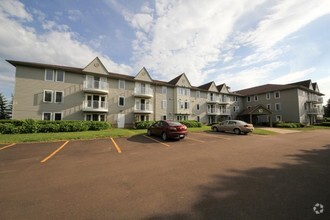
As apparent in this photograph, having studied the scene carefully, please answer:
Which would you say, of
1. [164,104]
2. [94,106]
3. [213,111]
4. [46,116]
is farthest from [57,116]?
[213,111]

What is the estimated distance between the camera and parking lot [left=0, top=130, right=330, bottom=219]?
2.97 m

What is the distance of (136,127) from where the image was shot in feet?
70.9

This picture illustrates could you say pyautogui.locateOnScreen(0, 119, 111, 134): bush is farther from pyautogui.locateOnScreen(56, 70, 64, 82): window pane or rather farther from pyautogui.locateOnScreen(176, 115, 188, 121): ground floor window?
pyautogui.locateOnScreen(176, 115, 188, 121): ground floor window

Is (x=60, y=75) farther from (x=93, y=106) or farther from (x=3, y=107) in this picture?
(x=3, y=107)

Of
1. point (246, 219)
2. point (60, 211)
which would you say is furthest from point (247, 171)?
point (60, 211)

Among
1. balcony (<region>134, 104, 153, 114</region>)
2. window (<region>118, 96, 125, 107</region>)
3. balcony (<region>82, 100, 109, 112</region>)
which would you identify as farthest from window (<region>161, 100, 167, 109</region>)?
balcony (<region>82, 100, 109, 112</region>)

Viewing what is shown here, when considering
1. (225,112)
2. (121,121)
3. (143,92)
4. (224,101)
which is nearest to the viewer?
(121,121)

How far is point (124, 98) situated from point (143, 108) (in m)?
3.68

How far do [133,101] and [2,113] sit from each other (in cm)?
4739

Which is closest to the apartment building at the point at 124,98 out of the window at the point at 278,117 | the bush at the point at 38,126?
the window at the point at 278,117

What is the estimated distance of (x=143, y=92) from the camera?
26125mm

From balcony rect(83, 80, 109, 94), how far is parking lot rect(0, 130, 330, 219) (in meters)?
16.3

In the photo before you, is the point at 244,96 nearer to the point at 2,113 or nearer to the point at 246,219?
the point at 246,219

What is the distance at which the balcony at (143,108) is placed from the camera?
25250 millimetres
